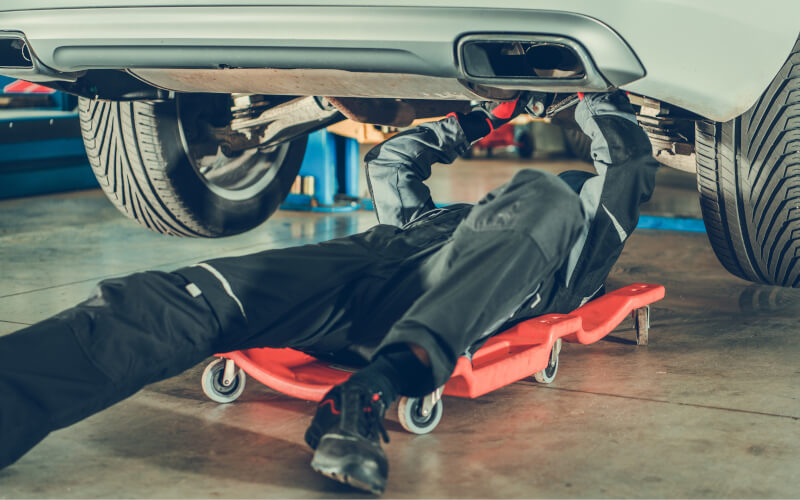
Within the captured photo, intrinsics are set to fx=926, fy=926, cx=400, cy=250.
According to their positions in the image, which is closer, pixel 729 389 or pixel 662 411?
pixel 662 411

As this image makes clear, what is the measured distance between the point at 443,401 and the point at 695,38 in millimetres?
919

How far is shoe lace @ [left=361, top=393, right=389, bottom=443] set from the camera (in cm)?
149

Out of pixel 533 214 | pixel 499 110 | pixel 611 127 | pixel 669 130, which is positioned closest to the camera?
pixel 533 214

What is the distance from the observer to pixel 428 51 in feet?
6.11

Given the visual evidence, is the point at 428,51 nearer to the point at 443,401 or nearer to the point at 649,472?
the point at 443,401

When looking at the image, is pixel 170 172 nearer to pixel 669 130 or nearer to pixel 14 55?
pixel 14 55

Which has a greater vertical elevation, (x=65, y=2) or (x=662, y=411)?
(x=65, y=2)

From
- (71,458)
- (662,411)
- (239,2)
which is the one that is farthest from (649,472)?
(239,2)

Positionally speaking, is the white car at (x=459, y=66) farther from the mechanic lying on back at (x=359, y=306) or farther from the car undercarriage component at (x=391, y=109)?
the mechanic lying on back at (x=359, y=306)

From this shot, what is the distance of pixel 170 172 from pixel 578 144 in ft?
14.2

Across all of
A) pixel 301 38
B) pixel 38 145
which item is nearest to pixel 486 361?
pixel 301 38

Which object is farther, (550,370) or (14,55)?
(14,55)

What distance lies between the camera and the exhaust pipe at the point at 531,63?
181cm

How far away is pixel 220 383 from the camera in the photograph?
1960 mm
